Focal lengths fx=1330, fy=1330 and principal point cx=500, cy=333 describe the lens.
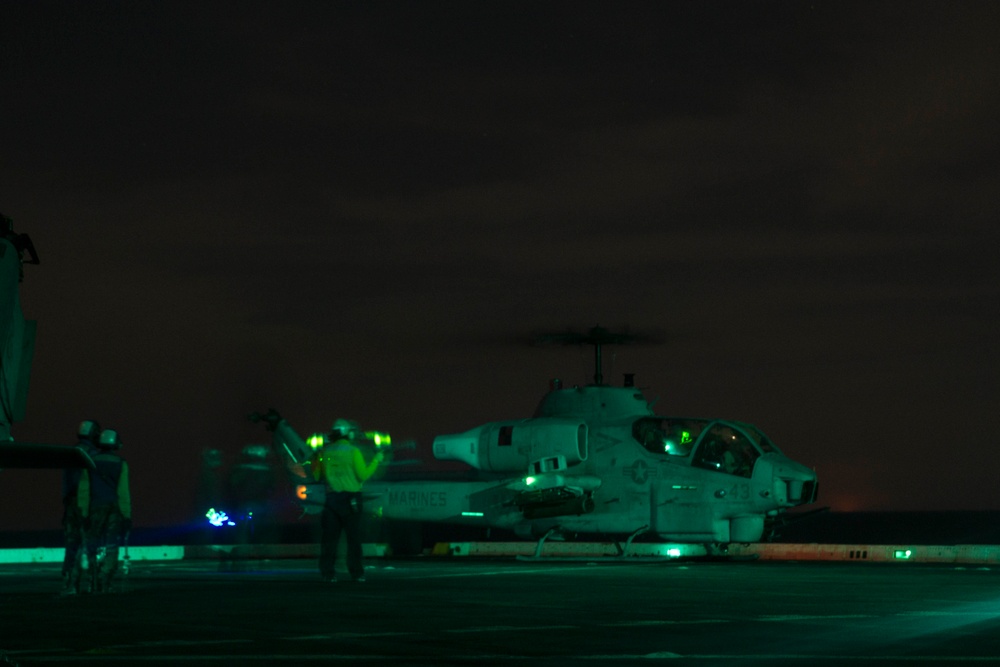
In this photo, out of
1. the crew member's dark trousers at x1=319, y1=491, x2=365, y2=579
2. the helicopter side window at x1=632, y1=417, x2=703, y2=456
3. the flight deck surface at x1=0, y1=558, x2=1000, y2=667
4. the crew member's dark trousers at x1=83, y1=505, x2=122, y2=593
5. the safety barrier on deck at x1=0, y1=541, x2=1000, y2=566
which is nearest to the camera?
the flight deck surface at x1=0, y1=558, x2=1000, y2=667

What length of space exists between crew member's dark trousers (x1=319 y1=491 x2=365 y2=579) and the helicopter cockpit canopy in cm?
1082

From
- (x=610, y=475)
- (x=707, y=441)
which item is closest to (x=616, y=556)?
(x=610, y=475)

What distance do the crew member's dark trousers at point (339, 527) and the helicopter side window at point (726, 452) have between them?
10.8 m

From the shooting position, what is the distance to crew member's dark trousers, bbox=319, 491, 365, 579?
16.5 m

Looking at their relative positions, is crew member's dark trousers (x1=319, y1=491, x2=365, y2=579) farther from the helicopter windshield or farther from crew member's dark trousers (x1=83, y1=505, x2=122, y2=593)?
the helicopter windshield

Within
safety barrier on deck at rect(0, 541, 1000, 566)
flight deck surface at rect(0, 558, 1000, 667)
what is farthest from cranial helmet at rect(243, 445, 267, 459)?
flight deck surface at rect(0, 558, 1000, 667)

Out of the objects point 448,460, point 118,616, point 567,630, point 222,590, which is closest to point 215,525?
point 448,460

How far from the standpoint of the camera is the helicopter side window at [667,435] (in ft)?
86.9

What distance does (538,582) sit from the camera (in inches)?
647

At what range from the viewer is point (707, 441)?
2620cm

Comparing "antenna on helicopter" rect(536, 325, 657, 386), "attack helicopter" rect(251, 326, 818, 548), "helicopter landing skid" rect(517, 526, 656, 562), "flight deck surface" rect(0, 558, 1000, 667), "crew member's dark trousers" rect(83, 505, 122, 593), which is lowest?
"flight deck surface" rect(0, 558, 1000, 667)

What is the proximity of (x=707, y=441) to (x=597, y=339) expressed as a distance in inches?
148

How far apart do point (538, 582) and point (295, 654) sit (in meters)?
8.33

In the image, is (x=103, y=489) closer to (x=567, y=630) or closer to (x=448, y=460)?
(x=567, y=630)
